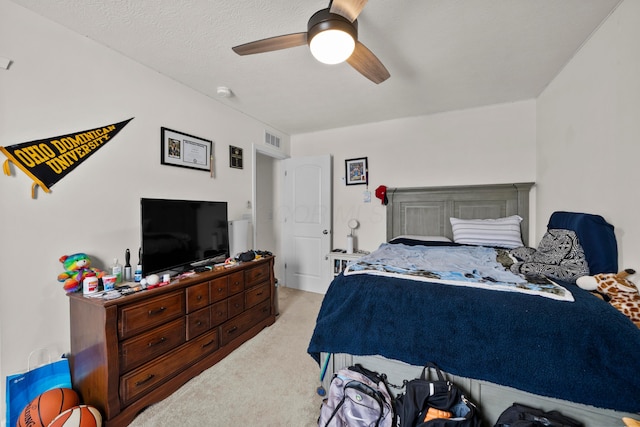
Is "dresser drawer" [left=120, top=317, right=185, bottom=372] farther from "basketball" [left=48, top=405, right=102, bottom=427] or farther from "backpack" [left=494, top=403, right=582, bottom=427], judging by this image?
"backpack" [left=494, top=403, right=582, bottom=427]

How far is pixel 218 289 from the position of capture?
208 cm

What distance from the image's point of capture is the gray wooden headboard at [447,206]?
2822 millimetres

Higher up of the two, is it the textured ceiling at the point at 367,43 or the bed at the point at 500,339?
the textured ceiling at the point at 367,43

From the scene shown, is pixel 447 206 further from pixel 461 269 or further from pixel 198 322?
pixel 198 322

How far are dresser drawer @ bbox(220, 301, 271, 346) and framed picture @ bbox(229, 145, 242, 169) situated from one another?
165 cm

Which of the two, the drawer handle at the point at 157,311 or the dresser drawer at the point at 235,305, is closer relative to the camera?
the drawer handle at the point at 157,311

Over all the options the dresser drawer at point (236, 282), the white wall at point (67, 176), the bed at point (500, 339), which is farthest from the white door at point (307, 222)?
the bed at point (500, 339)

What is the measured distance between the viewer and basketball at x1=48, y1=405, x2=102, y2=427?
1.25m

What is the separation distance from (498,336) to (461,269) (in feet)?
2.01

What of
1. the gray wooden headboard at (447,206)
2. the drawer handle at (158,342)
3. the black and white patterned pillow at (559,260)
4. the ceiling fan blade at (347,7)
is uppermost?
the ceiling fan blade at (347,7)

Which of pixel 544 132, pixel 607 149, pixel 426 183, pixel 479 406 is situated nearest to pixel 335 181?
pixel 426 183

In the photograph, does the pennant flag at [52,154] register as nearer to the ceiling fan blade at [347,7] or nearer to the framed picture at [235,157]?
the framed picture at [235,157]

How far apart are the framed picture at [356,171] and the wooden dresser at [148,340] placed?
2150mm

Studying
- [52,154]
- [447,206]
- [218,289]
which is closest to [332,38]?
[52,154]
